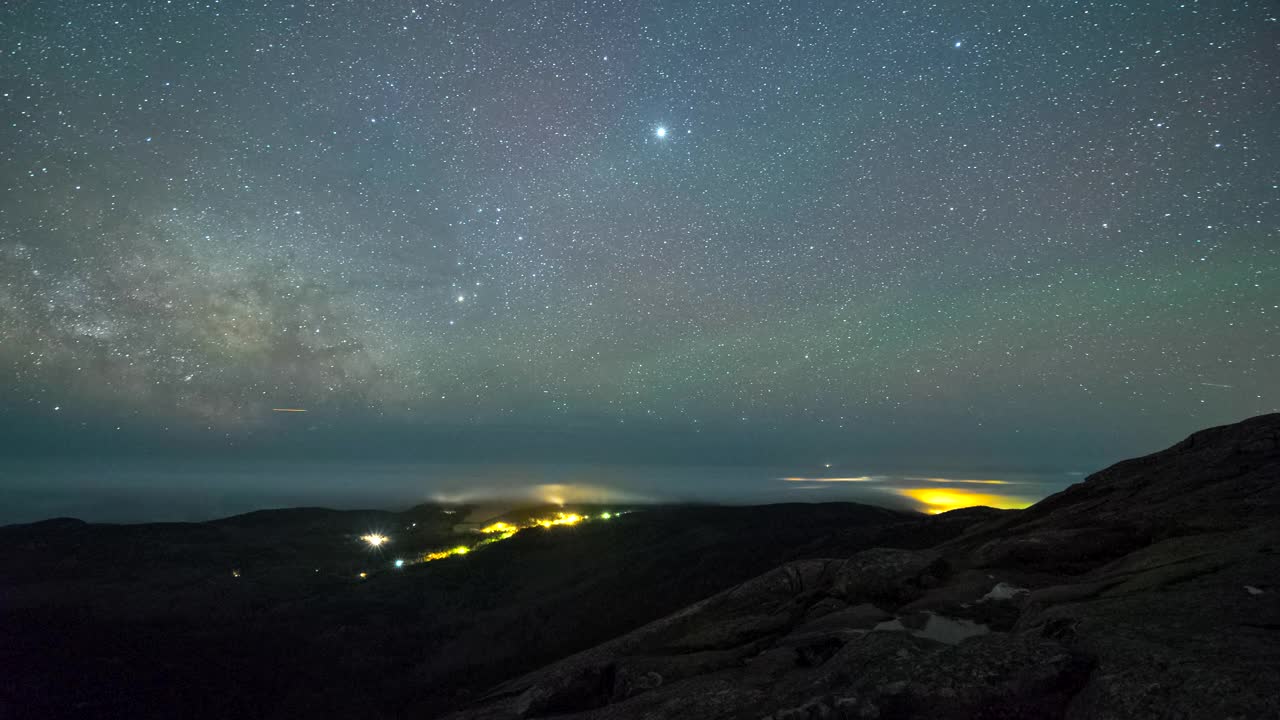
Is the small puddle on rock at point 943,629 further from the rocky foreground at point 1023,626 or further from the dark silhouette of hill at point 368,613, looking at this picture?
the dark silhouette of hill at point 368,613

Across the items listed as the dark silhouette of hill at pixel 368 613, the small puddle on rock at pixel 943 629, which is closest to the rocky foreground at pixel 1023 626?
the small puddle on rock at pixel 943 629

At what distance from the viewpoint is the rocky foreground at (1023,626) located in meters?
12.1

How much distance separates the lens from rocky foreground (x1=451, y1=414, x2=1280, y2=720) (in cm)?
1213

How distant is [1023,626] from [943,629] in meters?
3.65

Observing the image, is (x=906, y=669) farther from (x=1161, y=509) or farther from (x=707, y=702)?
(x=1161, y=509)

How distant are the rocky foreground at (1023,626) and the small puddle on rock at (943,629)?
89 mm

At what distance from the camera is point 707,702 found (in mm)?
18516

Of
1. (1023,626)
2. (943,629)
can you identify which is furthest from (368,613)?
(1023,626)

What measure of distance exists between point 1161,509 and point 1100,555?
14.9 feet

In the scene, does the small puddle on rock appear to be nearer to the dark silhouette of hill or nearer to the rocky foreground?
the rocky foreground

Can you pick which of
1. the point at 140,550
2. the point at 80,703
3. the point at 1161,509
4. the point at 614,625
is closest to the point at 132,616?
the point at 80,703

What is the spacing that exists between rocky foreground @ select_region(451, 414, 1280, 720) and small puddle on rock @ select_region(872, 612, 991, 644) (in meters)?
0.09

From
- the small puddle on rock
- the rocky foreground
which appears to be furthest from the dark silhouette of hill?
the small puddle on rock

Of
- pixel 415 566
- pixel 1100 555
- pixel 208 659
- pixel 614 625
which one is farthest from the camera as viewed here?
pixel 415 566
